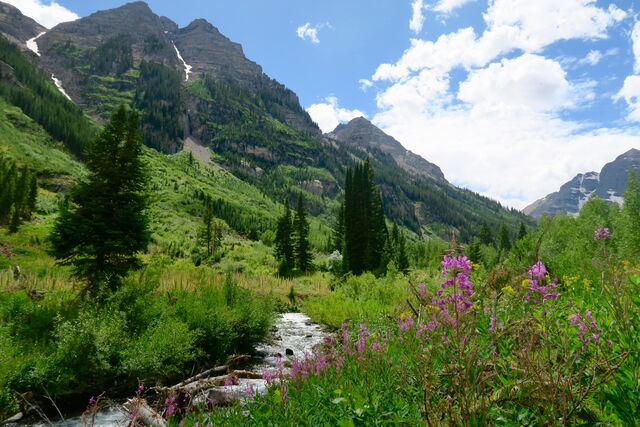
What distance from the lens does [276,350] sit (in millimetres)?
14695

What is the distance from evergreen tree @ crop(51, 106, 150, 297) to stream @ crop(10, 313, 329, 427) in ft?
21.1

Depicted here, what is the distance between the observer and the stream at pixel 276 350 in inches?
316

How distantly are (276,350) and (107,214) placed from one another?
28.8ft

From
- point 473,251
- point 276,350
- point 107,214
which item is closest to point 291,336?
point 276,350

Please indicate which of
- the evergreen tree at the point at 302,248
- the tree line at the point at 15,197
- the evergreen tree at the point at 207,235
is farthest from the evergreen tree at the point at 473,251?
the tree line at the point at 15,197

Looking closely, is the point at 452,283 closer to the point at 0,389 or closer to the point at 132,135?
the point at 0,389

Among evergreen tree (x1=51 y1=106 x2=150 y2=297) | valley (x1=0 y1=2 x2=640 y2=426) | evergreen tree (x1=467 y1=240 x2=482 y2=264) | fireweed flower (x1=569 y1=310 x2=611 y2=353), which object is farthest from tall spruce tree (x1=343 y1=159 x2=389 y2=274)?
fireweed flower (x1=569 y1=310 x2=611 y2=353)

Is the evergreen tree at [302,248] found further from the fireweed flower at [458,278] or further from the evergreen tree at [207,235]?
the fireweed flower at [458,278]

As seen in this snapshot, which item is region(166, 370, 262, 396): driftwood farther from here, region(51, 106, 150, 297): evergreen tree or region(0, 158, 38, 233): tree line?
region(0, 158, 38, 233): tree line

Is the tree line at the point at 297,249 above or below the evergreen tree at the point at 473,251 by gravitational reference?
below

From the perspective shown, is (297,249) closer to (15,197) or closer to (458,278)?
(15,197)

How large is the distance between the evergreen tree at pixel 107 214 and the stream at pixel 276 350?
643 cm

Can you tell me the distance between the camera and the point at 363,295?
78.0 feet

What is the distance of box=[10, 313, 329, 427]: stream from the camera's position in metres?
8.04
